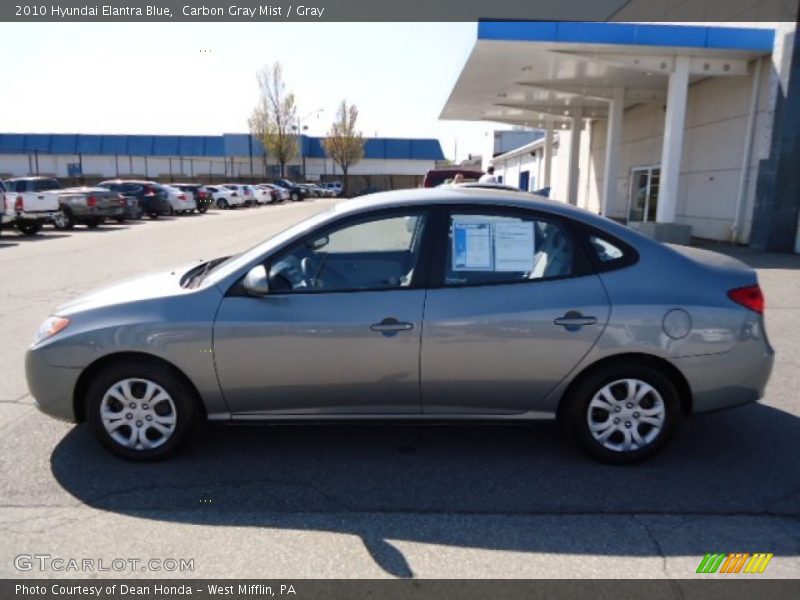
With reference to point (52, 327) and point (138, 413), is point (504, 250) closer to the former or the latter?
point (138, 413)

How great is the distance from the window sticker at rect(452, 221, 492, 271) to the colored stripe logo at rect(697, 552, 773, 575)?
1.88m

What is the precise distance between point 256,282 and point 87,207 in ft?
64.2

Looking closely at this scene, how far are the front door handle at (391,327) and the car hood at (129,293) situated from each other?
3.91 feet

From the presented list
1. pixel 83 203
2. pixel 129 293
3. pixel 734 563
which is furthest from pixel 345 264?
pixel 83 203

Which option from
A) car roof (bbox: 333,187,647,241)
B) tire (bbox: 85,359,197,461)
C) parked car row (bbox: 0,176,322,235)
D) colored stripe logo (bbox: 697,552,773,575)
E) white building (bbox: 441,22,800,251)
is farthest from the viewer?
parked car row (bbox: 0,176,322,235)

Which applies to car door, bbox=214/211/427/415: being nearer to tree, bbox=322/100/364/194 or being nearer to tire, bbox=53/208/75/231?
tire, bbox=53/208/75/231

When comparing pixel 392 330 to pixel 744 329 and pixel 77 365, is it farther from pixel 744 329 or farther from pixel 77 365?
pixel 744 329

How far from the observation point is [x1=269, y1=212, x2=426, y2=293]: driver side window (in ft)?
11.4

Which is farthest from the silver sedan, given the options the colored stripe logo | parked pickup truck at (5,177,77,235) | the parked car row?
parked pickup truck at (5,177,77,235)

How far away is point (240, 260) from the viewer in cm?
359

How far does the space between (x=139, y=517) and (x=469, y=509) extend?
5.79ft

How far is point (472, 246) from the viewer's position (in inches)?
138
